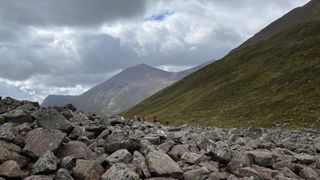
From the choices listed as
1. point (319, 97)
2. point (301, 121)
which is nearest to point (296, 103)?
point (319, 97)

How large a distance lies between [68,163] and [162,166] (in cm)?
481

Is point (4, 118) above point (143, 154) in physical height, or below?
above

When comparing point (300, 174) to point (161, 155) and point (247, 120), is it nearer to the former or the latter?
point (161, 155)

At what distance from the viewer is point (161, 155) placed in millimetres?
24172

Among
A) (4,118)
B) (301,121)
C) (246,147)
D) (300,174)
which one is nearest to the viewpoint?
(300,174)

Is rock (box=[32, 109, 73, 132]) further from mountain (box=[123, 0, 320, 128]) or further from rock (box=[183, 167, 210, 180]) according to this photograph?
mountain (box=[123, 0, 320, 128])

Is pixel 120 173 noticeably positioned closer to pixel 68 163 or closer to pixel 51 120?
pixel 68 163

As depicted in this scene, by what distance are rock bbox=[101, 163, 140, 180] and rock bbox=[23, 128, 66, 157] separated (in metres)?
3.66

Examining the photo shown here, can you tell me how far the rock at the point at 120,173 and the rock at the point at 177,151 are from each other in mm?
4499

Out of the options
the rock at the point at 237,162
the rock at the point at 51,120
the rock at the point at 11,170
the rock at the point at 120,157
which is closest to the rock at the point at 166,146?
the rock at the point at 120,157

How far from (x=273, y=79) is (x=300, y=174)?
436ft

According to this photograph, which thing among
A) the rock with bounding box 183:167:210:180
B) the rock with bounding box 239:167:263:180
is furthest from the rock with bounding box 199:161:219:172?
the rock with bounding box 239:167:263:180

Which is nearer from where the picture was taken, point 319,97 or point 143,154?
point 143,154

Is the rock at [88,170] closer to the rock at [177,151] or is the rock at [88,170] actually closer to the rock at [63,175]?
the rock at [63,175]
